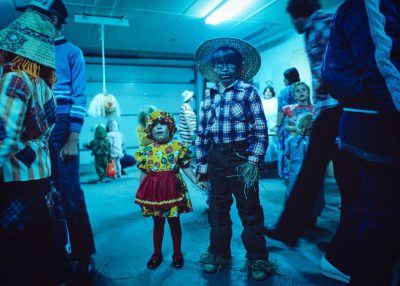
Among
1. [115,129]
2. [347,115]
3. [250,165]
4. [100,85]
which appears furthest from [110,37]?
[347,115]

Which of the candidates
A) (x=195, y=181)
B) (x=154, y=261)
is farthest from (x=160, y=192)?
(x=154, y=261)

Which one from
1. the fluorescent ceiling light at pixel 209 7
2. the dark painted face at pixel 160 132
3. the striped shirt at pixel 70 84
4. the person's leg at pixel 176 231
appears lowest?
the person's leg at pixel 176 231

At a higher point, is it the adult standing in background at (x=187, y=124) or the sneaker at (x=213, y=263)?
the adult standing in background at (x=187, y=124)

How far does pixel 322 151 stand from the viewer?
6.59ft

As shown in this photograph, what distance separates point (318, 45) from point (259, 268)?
65.1 inches

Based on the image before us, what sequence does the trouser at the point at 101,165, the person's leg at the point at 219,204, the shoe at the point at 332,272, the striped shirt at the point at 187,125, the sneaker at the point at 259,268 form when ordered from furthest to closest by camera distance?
the trouser at the point at 101,165 < the striped shirt at the point at 187,125 < the person's leg at the point at 219,204 < the sneaker at the point at 259,268 < the shoe at the point at 332,272

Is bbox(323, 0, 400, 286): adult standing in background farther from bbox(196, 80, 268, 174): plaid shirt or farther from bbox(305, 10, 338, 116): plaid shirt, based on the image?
bbox(196, 80, 268, 174): plaid shirt

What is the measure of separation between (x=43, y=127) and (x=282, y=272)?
1.98 meters

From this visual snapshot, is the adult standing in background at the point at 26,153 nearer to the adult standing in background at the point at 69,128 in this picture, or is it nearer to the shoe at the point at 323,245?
the adult standing in background at the point at 69,128

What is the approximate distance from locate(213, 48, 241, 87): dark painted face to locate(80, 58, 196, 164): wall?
29.0ft

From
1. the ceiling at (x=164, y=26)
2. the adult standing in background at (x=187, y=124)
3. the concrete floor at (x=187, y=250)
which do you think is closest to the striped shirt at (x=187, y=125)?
the adult standing in background at (x=187, y=124)

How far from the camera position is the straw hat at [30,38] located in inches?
56.7

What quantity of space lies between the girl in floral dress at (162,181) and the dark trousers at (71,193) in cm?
45

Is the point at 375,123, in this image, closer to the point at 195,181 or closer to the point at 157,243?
the point at 195,181
